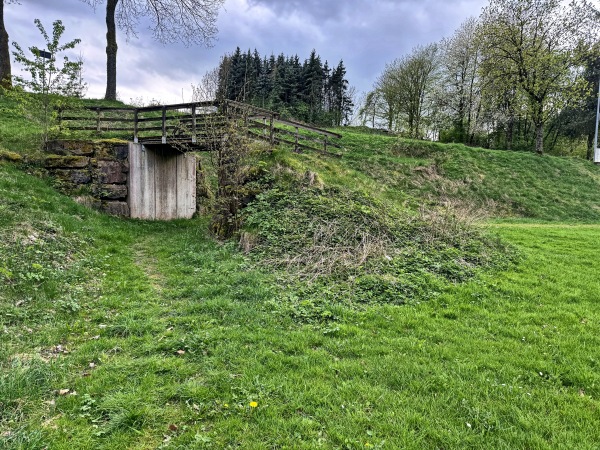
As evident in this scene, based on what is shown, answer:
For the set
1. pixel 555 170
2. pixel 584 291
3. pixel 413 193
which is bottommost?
pixel 584 291

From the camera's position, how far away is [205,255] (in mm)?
8211

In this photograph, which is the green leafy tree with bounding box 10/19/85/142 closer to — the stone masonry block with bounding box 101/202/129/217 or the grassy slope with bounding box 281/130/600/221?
the stone masonry block with bounding box 101/202/129/217

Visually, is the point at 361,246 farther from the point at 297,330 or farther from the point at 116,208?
the point at 116,208

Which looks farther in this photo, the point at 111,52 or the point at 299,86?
the point at 299,86

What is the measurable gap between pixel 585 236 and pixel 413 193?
312 inches

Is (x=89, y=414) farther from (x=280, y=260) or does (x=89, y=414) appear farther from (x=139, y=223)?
(x=139, y=223)

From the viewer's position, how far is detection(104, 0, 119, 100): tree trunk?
1887cm

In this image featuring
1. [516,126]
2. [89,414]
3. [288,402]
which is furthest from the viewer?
[516,126]

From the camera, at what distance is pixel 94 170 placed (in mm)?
12578

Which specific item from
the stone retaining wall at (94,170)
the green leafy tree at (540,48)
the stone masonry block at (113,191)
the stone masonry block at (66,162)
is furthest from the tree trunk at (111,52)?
the green leafy tree at (540,48)

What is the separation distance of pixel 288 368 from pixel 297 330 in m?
0.90

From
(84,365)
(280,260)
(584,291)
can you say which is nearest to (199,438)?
(84,365)

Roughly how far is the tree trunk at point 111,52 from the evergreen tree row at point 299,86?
1802 cm

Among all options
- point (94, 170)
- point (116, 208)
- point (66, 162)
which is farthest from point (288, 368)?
point (66, 162)
